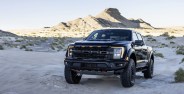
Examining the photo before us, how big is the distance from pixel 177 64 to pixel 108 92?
9987mm

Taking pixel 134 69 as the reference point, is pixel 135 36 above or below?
above

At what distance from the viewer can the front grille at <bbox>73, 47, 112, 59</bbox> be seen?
42.0 feet

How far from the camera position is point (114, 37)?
47.1 feet

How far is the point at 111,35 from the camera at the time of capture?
14.5m

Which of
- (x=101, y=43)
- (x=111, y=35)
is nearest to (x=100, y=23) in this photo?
(x=111, y=35)

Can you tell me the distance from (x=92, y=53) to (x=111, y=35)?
175 centimetres

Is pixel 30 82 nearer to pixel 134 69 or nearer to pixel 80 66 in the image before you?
pixel 80 66

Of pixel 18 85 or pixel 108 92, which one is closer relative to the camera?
pixel 108 92

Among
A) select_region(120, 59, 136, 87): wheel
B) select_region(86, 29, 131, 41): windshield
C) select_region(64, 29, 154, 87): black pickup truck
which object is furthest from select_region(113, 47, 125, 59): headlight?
select_region(86, 29, 131, 41): windshield

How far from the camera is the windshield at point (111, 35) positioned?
1427cm

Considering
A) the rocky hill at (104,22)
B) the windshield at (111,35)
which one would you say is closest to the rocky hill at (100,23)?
the rocky hill at (104,22)

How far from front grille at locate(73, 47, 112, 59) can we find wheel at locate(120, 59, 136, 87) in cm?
70

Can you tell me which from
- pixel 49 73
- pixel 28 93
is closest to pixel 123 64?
pixel 28 93

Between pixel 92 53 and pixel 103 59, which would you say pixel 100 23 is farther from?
pixel 103 59
